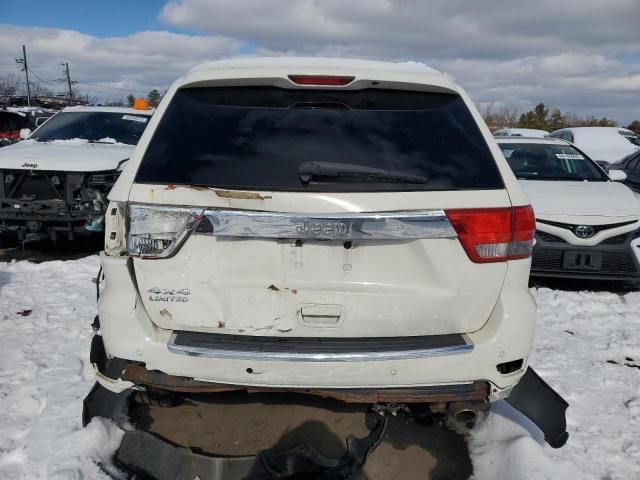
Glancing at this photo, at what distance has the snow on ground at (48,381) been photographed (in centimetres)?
251

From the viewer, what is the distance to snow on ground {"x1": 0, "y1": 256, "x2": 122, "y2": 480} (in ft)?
8.24

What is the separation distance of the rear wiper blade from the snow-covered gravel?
1.57m

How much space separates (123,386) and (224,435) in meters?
0.81

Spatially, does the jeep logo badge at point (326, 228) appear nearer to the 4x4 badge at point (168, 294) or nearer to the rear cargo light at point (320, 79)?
the 4x4 badge at point (168, 294)

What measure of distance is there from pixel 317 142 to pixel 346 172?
8.5 inches

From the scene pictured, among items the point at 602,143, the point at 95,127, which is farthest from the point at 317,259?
the point at 602,143

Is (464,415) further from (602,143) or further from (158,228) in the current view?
(602,143)

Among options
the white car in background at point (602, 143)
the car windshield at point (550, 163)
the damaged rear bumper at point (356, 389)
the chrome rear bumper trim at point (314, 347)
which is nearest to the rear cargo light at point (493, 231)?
the chrome rear bumper trim at point (314, 347)

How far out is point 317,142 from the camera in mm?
2188

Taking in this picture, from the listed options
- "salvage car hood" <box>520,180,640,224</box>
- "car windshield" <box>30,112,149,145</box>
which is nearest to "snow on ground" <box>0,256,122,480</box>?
"car windshield" <box>30,112,149,145</box>

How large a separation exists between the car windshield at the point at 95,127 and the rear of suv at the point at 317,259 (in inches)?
229

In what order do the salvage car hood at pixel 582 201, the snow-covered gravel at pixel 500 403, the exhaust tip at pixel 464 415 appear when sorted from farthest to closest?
the salvage car hood at pixel 582 201
the snow-covered gravel at pixel 500 403
the exhaust tip at pixel 464 415

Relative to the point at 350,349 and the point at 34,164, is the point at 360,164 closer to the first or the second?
the point at 350,349

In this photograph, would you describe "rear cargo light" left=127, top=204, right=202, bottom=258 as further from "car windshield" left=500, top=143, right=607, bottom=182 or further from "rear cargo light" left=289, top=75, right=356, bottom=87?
"car windshield" left=500, top=143, right=607, bottom=182
